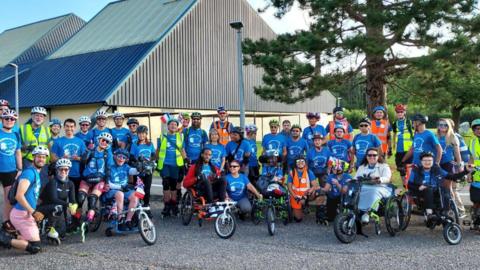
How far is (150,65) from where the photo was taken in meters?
25.3

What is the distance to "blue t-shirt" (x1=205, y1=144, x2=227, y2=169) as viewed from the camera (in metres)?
8.65

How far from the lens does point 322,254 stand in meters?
6.18

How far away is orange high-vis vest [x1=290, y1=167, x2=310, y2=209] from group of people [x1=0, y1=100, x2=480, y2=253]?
0.06ft

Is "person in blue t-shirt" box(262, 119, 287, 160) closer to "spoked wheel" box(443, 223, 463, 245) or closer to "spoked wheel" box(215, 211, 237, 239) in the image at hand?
"spoked wheel" box(215, 211, 237, 239)

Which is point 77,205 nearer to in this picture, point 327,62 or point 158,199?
point 158,199

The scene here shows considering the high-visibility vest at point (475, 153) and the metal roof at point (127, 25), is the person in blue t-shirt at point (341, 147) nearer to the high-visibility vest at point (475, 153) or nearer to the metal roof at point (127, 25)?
the high-visibility vest at point (475, 153)

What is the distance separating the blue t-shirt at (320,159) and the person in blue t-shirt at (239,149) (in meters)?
1.24

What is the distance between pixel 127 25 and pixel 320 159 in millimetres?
24274

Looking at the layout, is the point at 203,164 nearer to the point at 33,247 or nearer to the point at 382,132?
the point at 33,247

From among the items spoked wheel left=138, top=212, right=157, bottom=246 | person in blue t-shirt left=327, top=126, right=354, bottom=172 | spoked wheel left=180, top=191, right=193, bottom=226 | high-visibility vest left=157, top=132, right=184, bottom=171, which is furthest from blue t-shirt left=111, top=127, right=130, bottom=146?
person in blue t-shirt left=327, top=126, right=354, bottom=172

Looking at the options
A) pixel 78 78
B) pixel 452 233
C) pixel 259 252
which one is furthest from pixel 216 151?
pixel 78 78

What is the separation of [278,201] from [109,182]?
9.38 feet

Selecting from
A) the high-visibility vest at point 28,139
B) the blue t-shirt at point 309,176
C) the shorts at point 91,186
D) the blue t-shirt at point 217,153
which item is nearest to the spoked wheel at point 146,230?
the shorts at point 91,186

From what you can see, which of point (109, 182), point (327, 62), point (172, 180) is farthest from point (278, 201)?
point (327, 62)
